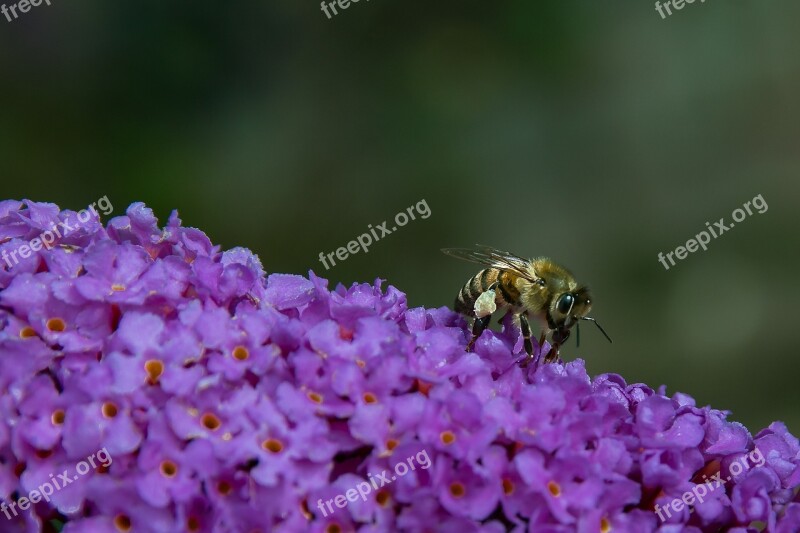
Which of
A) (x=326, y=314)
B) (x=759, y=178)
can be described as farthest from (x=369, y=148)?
(x=326, y=314)

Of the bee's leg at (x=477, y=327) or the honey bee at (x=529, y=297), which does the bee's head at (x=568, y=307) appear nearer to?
the honey bee at (x=529, y=297)

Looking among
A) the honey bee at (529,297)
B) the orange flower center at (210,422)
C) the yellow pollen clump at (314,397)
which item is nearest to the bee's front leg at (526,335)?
the honey bee at (529,297)

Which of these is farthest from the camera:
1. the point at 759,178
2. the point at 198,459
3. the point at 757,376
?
the point at 759,178

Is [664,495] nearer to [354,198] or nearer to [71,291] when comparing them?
[71,291]

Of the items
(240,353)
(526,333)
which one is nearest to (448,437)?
(240,353)

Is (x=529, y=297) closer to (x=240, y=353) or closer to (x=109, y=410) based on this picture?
(x=240, y=353)

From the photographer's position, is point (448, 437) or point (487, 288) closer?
point (448, 437)

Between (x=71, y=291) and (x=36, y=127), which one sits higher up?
(x=36, y=127)
